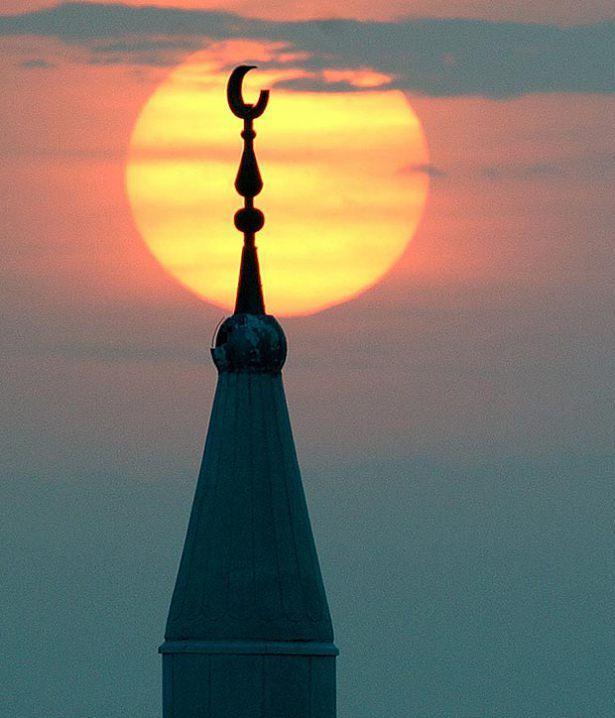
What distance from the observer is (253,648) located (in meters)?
50.1

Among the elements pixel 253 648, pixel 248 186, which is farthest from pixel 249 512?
pixel 248 186

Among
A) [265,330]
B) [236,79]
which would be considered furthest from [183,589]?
[236,79]

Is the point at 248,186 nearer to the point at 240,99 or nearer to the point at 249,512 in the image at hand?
the point at 240,99

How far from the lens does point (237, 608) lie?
50344 mm

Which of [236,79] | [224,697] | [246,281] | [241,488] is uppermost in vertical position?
[236,79]

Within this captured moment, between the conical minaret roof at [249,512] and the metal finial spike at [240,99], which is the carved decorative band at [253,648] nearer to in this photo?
the conical minaret roof at [249,512]

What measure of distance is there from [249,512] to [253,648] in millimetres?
2496

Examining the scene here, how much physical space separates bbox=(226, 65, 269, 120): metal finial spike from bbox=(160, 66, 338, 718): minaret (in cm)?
187

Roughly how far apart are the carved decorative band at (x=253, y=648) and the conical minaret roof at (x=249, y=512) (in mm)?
39

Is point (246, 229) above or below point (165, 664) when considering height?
above

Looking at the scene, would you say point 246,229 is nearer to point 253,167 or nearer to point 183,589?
point 253,167

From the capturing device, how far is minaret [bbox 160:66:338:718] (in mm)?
50188

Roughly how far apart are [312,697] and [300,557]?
2486mm

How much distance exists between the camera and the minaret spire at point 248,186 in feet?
172
